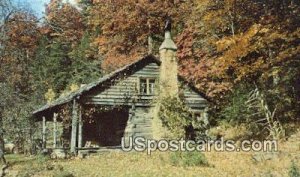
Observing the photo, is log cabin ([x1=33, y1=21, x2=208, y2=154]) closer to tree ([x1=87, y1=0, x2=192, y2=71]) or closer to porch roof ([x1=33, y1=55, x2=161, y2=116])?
porch roof ([x1=33, y1=55, x2=161, y2=116])

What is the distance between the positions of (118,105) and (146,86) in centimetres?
275

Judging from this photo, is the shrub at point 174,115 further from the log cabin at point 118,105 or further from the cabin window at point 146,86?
the cabin window at point 146,86

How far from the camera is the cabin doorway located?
115 ft

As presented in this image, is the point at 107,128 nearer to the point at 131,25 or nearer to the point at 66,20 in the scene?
the point at 131,25

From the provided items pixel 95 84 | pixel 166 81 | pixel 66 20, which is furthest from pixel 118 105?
pixel 66 20

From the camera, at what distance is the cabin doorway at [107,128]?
115 feet

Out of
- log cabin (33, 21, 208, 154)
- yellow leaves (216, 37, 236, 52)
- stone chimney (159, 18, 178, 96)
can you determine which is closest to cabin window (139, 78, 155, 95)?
log cabin (33, 21, 208, 154)

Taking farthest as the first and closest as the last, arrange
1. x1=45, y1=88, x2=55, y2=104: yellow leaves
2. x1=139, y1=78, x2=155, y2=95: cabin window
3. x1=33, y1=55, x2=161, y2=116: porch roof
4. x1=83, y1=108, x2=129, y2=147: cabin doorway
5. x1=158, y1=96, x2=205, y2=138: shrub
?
1. x1=45, y1=88, x2=55, y2=104: yellow leaves
2. x1=83, y1=108, x2=129, y2=147: cabin doorway
3. x1=139, y1=78, x2=155, y2=95: cabin window
4. x1=33, y1=55, x2=161, y2=116: porch roof
5. x1=158, y1=96, x2=205, y2=138: shrub

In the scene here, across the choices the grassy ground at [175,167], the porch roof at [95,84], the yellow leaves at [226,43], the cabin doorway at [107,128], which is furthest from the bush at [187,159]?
the cabin doorway at [107,128]

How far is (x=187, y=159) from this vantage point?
2173cm

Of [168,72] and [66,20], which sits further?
[66,20]

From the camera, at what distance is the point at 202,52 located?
39.0 m

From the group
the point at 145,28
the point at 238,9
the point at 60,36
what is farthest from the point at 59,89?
the point at 238,9

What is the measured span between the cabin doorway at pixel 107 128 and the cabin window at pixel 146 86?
7.06 feet
